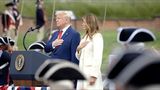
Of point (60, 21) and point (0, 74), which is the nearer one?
point (60, 21)

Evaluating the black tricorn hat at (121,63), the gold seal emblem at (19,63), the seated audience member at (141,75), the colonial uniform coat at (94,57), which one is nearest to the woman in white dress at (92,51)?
the colonial uniform coat at (94,57)

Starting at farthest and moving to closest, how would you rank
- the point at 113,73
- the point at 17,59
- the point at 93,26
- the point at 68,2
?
the point at 68,2 < the point at 17,59 < the point at 93,26 < the point at 113,73

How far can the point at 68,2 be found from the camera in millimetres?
25375

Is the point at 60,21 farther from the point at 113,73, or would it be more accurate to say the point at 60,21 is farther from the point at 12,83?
the point at 113,73

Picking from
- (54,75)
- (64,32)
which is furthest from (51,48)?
(54,75)

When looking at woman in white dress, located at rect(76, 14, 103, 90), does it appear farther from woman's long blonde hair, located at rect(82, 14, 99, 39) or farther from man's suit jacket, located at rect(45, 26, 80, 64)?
man's suit jacket, located at rect(45, 26, 80, 64)

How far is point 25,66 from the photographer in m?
11.3

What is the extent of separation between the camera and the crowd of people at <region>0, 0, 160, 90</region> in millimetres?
3811

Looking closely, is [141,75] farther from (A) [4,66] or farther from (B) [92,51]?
(A) [4,66]

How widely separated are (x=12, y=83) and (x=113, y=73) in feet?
25.5

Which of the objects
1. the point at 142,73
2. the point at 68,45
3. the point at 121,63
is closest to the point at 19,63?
the point at 68,45

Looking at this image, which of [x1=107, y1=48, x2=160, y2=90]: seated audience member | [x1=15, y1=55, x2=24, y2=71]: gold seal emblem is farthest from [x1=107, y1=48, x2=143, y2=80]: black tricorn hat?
[x1=15, y1=55, x2=24, y2=71]: gold seal emblem

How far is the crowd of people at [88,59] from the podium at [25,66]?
190mm

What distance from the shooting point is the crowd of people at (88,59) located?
381cm
